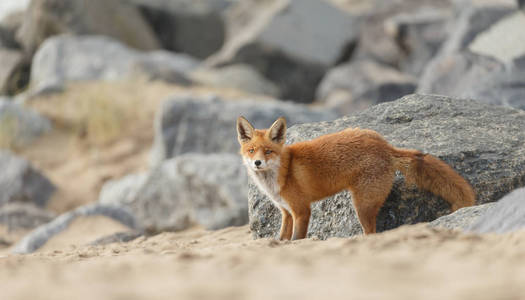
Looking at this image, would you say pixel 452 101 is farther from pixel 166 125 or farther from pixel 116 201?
pixel 166 125

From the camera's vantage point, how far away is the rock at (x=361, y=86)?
46.5 feet

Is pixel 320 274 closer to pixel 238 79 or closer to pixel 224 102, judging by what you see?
pixel 224 102

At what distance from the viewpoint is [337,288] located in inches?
84.4

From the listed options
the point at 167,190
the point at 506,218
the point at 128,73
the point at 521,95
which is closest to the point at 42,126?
the point at 128,73

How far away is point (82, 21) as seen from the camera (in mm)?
18484

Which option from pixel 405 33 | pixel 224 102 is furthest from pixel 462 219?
pixel 405 33

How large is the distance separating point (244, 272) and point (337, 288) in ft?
1.61

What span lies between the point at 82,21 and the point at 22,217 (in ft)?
33.7

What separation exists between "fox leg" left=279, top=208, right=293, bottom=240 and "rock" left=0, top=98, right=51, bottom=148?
10687 millimetres

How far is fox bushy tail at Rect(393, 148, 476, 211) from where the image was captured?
4.34 meters

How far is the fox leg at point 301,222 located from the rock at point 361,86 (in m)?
9.78

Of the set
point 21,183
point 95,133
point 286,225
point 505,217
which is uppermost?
point 95,133

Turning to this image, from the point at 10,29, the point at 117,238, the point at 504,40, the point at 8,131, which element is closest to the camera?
the point at 117,238

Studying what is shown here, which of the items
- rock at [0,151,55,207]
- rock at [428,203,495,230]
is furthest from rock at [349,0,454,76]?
rock at [428,203,495,230]
